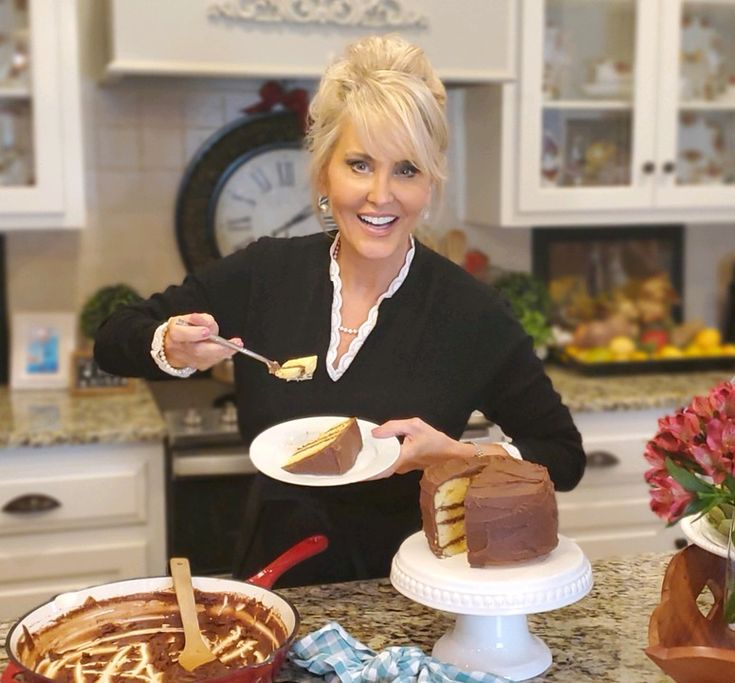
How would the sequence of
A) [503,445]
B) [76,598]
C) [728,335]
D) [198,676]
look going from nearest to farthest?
[198,676] → [76,598] → [503,445] → [728,335]

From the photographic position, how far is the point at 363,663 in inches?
46.7

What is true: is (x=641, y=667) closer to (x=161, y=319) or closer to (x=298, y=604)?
(x=298, y=604)

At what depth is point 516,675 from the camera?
1191 mm

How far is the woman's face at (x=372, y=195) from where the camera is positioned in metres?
1.60

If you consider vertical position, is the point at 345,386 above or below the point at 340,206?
below

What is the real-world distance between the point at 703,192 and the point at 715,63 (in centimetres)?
38

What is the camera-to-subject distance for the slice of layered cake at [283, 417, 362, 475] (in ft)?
4.58

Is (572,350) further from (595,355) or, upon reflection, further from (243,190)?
(243,190)

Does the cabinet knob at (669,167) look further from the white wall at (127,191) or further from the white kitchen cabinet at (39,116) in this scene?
the white kitchen cabinet at (39,116)

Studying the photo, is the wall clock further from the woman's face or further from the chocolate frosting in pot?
the chocolate frosting in pot

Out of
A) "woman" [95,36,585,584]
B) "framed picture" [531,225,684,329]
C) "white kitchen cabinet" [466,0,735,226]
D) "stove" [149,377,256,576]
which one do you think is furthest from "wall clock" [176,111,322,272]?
"woman" [95,36,585,584]

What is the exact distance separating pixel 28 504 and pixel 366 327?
3.56ft

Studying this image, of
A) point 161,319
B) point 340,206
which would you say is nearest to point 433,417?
point 340,206

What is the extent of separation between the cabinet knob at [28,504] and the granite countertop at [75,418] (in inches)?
5.1
